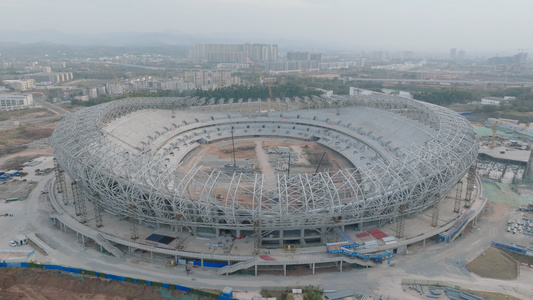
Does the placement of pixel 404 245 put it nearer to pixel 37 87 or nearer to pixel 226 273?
pixel 226 273

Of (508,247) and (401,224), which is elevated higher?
(401,224)

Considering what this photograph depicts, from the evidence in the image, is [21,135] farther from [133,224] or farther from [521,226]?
[521,226]

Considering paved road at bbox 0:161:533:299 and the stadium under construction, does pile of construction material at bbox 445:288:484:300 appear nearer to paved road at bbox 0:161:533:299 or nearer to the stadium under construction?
paved road at bbox 0:161:533:299

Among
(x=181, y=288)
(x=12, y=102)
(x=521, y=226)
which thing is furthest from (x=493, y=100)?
(x=12, y=102)

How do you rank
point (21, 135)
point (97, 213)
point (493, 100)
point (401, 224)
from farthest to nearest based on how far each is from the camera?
point (493, 100) → point (21, 135) → point (97, 213) → point (401, 224)

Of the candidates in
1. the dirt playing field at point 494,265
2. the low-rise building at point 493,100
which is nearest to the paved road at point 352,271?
the dirt playing field at point 494,265

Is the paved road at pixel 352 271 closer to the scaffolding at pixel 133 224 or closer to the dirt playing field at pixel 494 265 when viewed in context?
the dirt playing field at pixel 494 265
